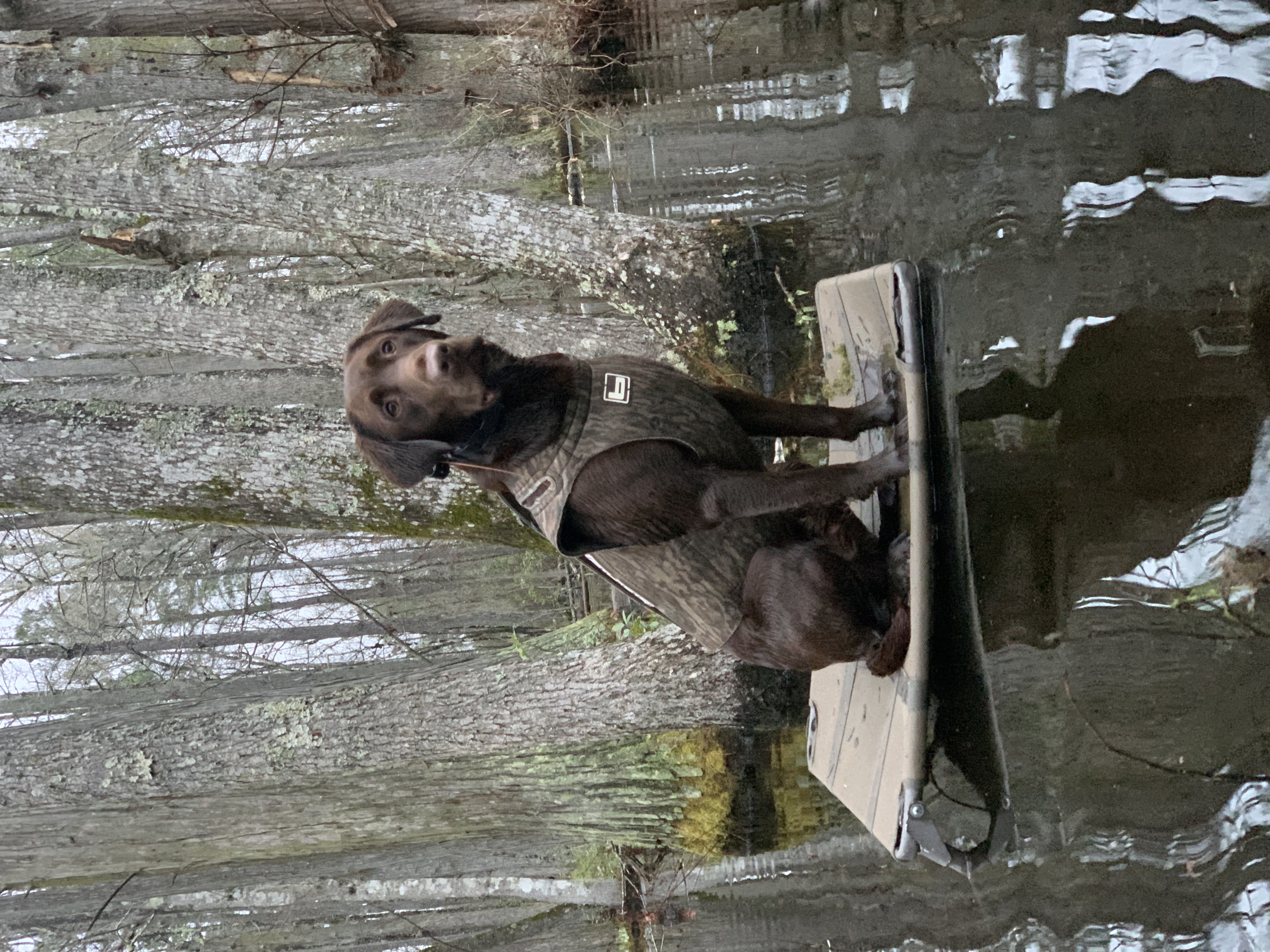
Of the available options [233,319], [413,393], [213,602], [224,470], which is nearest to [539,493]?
[413,393]

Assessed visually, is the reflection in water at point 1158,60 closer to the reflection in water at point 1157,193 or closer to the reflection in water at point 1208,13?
the reflection in water at point 1208,13

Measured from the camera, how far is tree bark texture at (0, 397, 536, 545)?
4051 millimetres

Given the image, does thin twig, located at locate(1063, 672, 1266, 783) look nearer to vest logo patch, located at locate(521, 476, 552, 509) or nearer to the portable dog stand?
the portable dog stand

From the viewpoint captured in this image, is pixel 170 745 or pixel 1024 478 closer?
pixel 1024 478

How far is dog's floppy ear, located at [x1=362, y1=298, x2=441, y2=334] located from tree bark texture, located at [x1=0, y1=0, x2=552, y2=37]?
3838 millimetres

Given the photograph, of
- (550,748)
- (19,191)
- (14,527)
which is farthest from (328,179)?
(14,527)

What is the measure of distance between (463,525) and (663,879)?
9.30 ft

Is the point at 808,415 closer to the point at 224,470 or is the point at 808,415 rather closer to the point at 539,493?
the point at 539,493

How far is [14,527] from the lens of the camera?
9.05 m

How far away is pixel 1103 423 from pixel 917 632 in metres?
0.77

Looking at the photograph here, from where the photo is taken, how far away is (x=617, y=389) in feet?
8.43

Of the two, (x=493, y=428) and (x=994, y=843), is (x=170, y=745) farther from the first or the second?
(x=994, y=843)

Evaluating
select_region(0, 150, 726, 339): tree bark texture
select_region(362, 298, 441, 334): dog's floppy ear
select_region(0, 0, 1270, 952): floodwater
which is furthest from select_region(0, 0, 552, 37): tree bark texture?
select_region(362, 298, 441, 334): dog's floppy ear

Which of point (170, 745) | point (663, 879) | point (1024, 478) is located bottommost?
point (663, 879)
